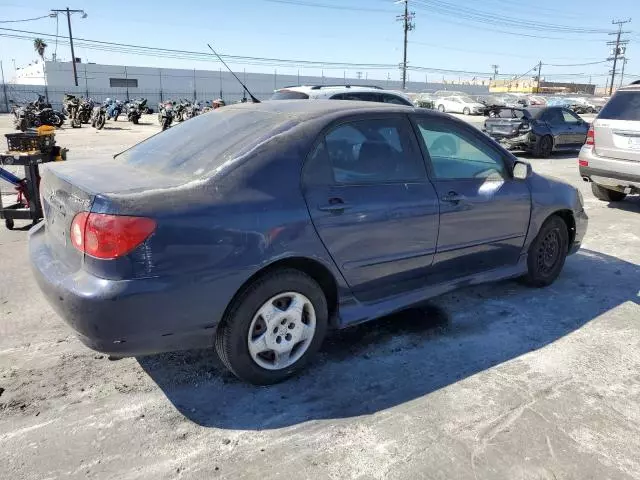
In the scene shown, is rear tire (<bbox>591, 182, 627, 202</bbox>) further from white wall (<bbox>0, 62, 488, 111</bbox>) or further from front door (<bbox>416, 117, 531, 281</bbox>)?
white wall (<bbox>0, 62, 488, 111</bbox>)

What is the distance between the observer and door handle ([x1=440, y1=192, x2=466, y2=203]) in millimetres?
3730

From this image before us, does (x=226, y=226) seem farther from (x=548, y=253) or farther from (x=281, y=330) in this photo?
(x=548, y=253)

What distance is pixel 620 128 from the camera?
24.4ft

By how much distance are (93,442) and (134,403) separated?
1.18 ft

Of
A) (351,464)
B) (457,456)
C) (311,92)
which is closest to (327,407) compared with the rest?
Answer: (351,464)

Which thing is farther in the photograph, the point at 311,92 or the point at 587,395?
the point at 311,92

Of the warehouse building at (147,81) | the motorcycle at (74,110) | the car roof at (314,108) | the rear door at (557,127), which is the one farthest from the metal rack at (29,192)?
the warehouse building at (147,81)

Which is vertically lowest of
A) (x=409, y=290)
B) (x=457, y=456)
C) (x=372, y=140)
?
(x=457, y=456)

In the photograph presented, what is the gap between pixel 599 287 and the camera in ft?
16.1

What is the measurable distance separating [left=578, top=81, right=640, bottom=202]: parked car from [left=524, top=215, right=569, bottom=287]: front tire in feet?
10.6

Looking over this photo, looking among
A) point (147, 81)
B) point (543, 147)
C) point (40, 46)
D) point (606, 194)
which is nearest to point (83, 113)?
point (543, 147)

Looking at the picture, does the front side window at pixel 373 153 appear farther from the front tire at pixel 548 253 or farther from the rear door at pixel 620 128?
the rear door at pixel 620 128

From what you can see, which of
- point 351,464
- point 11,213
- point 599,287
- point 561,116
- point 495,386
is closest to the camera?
point 351,464

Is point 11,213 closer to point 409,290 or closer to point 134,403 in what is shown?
point 134,403
